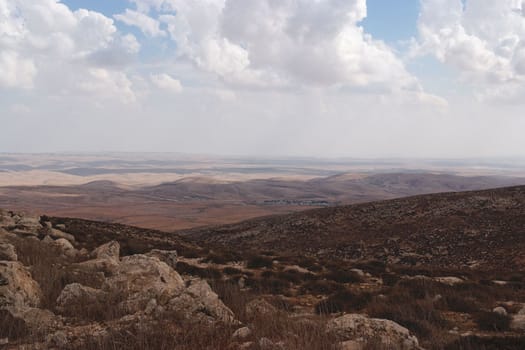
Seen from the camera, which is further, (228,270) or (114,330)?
(228,270)

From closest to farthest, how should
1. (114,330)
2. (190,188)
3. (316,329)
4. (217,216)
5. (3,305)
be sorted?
(114,330) → (316,329) → (3,305) → (217,216) → (190,188)

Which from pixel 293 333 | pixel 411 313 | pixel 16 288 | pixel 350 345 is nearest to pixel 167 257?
pixel 16 288

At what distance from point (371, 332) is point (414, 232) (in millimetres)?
27559

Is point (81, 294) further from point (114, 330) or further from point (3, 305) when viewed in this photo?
point (114, 330)

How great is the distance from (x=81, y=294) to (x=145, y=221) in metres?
84.5

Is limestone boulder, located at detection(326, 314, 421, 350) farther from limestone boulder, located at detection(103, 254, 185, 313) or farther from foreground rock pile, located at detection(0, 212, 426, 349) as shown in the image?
limestone boulder, located at detection(103, 254, 185, 313)

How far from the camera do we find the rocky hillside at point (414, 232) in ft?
84.7

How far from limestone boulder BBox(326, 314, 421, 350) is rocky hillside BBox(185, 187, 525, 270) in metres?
19.7

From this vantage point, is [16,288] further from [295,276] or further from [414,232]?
[414,232]

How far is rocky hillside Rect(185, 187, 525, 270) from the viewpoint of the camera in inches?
1016

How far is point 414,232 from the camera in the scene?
31250mm

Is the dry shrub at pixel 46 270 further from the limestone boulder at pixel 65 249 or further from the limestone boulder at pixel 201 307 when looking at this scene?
the limestone boulder at pixel 201 307

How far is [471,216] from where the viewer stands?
106ft

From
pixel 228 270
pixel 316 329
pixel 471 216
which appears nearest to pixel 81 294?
pixel 316 329
